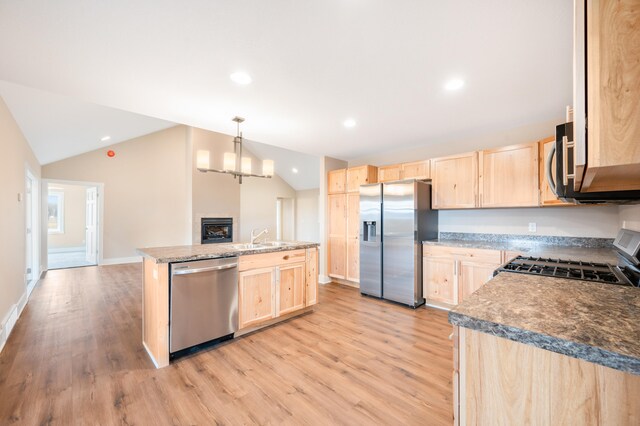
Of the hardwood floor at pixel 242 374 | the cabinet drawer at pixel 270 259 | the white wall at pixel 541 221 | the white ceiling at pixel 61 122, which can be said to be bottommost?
the hardwood floor at pixel 242 374

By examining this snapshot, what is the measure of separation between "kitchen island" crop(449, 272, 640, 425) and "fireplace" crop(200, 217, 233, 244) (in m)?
6.70

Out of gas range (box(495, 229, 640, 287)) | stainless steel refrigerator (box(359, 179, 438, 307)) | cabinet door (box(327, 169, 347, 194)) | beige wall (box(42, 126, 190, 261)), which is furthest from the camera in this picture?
beige wall (box(42, 126, 190, 261))

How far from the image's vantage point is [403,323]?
3.21 m

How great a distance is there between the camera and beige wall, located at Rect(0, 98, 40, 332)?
2719mm

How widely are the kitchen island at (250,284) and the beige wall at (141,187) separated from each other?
4.49 meters

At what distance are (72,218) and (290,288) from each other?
9.62 m

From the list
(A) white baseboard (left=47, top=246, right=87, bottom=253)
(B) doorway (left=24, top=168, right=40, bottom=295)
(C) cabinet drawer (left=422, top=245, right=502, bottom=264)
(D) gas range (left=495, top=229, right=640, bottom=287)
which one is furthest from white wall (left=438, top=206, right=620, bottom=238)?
(A) white baseboard (left=47, top=246, right=87, bottom=253)

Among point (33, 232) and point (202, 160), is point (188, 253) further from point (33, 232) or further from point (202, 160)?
point (33, 232)

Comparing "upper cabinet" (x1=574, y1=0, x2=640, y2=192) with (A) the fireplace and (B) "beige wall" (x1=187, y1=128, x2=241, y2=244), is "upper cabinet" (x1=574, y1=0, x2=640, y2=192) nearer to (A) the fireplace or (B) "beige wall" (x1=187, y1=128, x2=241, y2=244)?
(B) "beige wall" (x1=187, y1=128, x2=241, y2=244)

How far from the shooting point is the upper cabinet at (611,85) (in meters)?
0.62

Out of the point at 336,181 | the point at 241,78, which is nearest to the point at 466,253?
the point at 336,181

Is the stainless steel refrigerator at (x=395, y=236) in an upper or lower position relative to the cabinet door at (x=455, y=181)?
lower

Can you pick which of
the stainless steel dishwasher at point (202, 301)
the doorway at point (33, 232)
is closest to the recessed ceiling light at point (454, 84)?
the stainless steel dishwasher at point (202, 301)

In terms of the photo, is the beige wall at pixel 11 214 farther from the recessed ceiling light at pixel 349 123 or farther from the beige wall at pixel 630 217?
the beige wall at pixel 630 217
